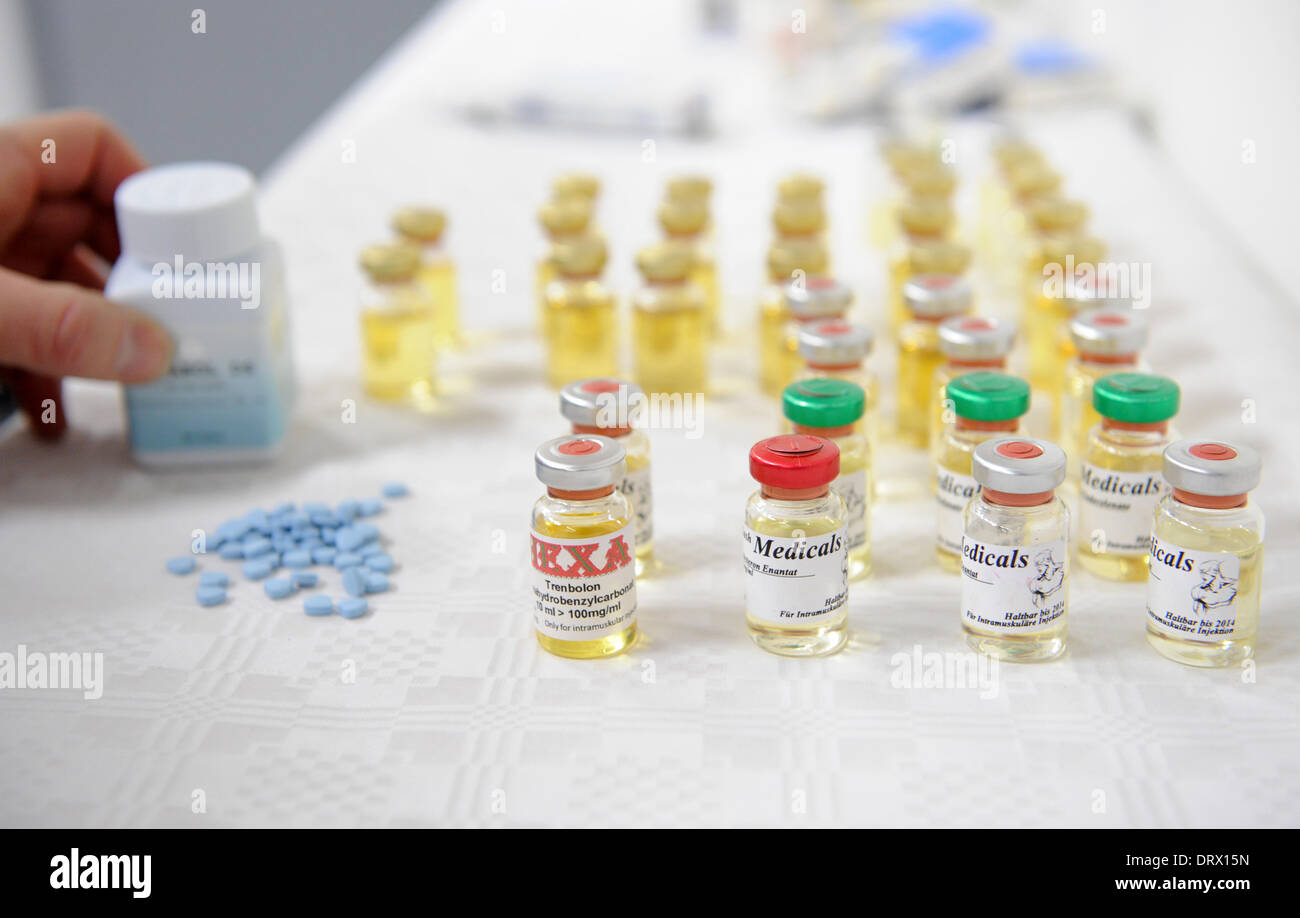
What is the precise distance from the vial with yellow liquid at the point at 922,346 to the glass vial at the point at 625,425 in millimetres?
327

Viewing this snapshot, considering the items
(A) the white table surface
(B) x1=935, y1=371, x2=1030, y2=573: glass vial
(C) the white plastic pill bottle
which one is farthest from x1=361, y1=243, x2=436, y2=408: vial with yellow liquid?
(B) x1=935, y1=371, x2=1030, y2=573: glass vial

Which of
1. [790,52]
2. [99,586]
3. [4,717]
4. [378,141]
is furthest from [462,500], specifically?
[790,52]

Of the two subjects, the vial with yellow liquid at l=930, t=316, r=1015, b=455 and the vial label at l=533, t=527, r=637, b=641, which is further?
the vial with yellow liquid at l=930, t=316, r=1015, b=455

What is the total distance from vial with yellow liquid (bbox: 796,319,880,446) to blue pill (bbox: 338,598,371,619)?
0.40 meters

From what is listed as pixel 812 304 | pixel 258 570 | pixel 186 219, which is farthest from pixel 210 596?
pixel 812 304

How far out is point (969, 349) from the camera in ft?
3.64

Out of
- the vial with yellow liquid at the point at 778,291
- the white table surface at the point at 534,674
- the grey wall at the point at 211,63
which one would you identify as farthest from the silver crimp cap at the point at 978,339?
the grey wall at the point at 211,63

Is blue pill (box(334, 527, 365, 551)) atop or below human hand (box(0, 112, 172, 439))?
below

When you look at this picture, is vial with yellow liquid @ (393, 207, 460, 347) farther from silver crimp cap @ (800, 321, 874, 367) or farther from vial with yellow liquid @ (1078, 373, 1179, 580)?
Result: vial with yellow liquid @ (1078, 373, 1179, 580)

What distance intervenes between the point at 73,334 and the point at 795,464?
63cm

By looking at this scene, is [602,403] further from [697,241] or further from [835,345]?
[697,241]

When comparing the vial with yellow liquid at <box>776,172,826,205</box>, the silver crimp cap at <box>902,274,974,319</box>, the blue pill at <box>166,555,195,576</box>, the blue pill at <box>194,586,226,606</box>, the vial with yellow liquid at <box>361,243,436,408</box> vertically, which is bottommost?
the blue pill at <box>166,555,195,576</box>

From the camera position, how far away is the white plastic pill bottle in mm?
1178
